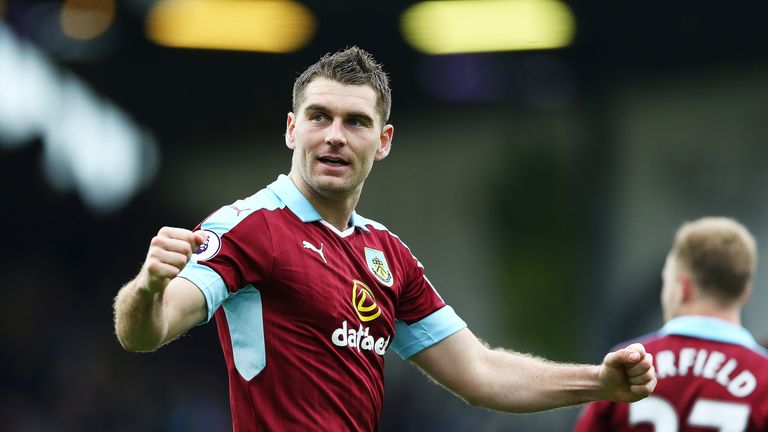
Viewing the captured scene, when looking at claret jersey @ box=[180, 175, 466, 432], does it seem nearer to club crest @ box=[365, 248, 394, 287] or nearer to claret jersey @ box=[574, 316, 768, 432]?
club crest @ box=[365, 248, 394, 287]

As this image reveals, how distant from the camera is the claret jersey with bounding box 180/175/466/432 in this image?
3.63 meters

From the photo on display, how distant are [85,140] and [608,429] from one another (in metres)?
11.8

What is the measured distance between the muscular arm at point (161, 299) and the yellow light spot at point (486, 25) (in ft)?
27.6

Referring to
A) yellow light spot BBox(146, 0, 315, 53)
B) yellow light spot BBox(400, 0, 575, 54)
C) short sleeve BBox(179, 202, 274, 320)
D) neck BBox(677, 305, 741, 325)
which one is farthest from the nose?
yellow light spot BBox(400, 0, 575, 54)

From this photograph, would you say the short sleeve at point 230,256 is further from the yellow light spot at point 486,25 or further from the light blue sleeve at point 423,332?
the yellow light spot at point 486,25

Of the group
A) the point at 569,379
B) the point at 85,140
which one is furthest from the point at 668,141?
the point at 569,379

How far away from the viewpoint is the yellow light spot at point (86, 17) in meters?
11.9

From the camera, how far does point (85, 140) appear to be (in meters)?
15.8

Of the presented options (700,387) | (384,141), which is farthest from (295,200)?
(700,387)

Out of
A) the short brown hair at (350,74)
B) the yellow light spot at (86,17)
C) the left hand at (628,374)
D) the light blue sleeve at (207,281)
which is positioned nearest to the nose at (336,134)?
the short brown hair at (350,74)

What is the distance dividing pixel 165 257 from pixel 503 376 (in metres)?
1.64

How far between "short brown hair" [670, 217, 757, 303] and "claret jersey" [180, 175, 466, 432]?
6.23 feet

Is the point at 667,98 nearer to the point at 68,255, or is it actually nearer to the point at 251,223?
the point at 68,255

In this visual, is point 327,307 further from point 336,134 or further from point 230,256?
point 336,134
